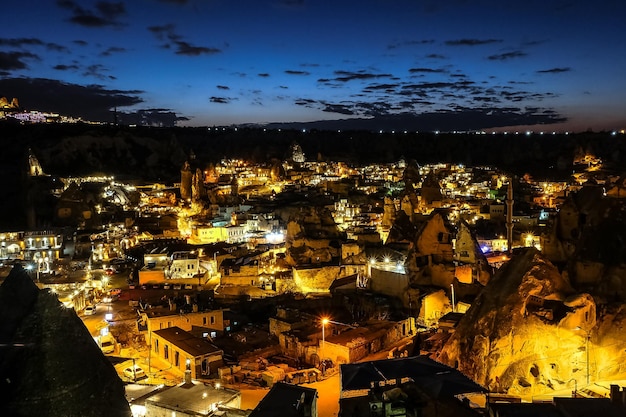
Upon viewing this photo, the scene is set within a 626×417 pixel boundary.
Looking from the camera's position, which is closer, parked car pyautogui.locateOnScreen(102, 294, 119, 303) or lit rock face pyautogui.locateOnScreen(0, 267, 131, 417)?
lit rock face pyautogui.locateOnScreen(0, 267, 131, 417)

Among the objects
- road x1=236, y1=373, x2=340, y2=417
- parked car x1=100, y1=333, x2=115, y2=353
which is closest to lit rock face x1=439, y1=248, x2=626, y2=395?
road x1=236, y1=373, x2=340, y2=417

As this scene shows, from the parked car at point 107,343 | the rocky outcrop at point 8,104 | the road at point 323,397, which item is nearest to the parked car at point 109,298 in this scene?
the parked car at point 107,343

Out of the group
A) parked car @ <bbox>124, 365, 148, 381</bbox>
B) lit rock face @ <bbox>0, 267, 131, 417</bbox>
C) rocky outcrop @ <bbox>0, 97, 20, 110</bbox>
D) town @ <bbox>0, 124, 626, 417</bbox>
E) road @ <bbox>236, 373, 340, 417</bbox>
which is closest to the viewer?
lit rock face @ <bbox>0, 267, 131, 417</bbox>

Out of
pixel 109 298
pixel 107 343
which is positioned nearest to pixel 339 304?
pixel 107 343

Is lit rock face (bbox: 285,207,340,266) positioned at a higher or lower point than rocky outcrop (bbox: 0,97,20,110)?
lower

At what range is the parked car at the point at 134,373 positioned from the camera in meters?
18.3

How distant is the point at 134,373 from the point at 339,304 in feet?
41.7

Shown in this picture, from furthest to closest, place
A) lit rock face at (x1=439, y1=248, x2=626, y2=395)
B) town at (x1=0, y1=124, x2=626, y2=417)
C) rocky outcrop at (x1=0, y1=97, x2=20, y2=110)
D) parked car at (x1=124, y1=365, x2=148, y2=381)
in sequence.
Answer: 1. rocky outcrop at (x1=0, y1=97, x2=20, y2=110)
2. parked car at (x1=124, y1=365, x2=148, y2=381)
3. lit rock face at (x1=439, y1=248, x2=626, y2=395)
4. town at (x1=0, y1=124, x2=626, y2=417)

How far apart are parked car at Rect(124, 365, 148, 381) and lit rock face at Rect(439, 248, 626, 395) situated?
1066cm

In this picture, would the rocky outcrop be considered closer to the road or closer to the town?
the town

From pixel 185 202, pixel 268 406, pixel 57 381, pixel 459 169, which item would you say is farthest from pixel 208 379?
pixel 459 169

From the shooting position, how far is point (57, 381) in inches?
293

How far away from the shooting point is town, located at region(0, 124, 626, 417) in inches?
561

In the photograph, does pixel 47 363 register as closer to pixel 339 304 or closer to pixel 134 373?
pixel 134 373
